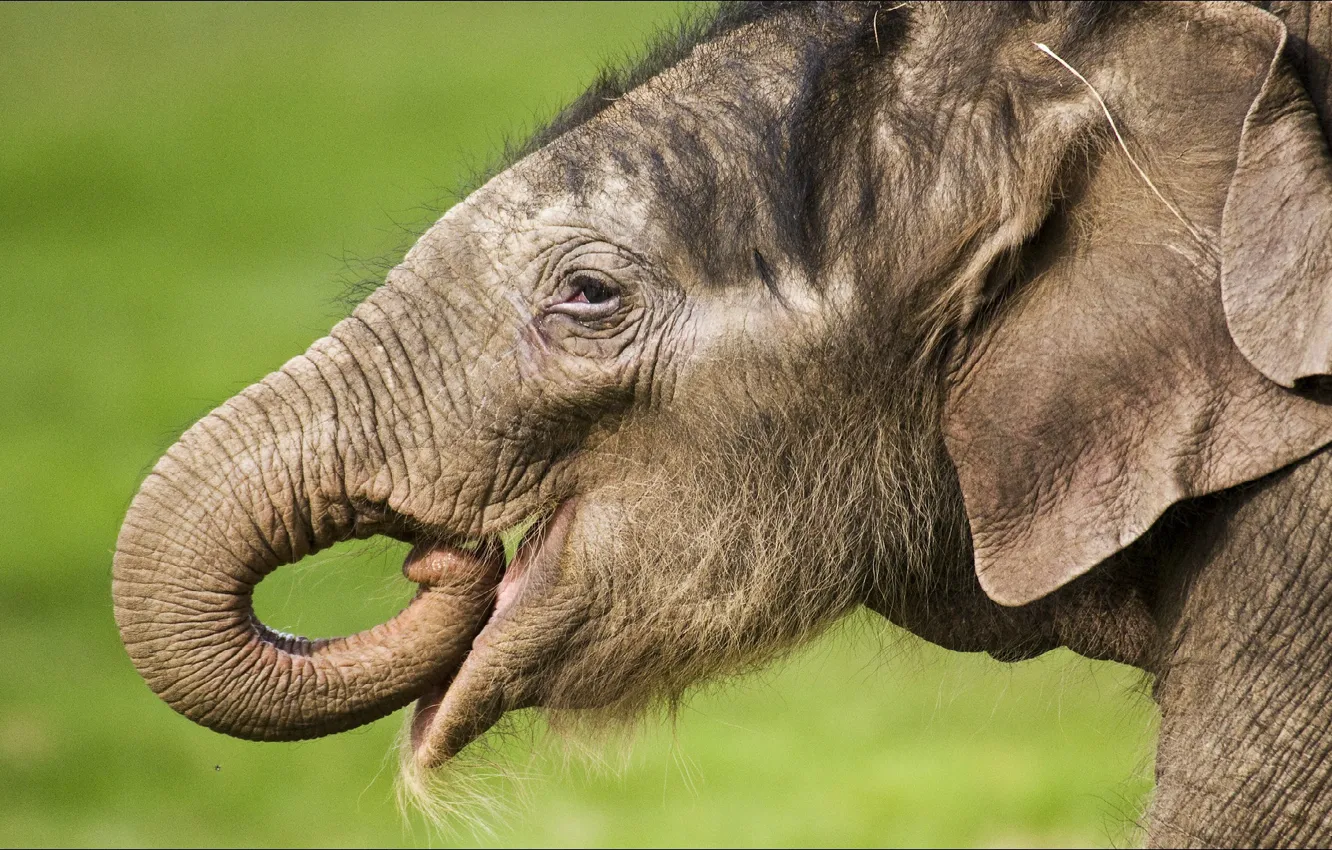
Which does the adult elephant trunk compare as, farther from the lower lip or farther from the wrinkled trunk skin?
the wrinkled trunk skin

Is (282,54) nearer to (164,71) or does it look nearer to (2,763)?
(164,71)

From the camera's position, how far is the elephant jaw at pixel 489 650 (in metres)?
3.87

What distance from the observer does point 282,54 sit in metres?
26.2

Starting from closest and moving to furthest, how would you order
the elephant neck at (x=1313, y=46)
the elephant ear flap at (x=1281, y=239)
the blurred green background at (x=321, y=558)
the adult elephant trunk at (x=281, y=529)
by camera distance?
the elephant ear flap at (x=1281, y=239)
the elephant neck at (x=1313, y=46)
the adult elephant trunk at (x=281, y=529)
the blurred green background at (x=321, y=558)

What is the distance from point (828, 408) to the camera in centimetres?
380

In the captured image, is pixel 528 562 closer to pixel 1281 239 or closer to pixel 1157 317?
pixel 1157 317

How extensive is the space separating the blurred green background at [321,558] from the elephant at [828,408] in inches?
17.0

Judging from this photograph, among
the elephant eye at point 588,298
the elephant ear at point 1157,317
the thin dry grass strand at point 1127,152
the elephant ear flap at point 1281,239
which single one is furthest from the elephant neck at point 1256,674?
the elephant eye at point 588,298

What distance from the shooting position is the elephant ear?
130 inches

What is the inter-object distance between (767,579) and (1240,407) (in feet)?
3.60

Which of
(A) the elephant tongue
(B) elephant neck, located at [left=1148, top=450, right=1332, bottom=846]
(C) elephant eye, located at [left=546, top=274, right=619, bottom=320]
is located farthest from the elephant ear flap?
(A) the elephant tongue

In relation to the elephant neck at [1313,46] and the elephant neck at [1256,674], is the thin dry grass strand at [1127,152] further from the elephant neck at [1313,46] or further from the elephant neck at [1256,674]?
the elephant neck at [1256,674]

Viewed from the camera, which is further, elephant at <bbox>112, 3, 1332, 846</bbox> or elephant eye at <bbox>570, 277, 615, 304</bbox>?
elephant eye at <bbox>570, 277, 615, 304</bbox>

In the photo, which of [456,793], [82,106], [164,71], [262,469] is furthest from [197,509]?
[164,71]
